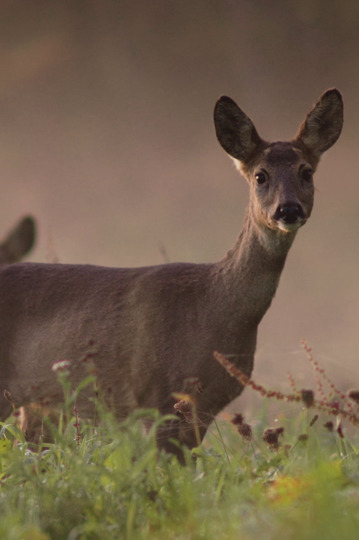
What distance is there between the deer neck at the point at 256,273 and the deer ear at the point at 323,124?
29.9 inches

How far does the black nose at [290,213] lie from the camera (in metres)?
4.67

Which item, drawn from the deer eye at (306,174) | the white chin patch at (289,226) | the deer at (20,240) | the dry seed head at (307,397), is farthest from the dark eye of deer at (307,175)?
the deer at (20,240)

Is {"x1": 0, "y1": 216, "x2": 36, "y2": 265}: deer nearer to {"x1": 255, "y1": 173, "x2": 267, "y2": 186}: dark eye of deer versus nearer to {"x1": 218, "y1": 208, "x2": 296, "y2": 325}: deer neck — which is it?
{"x1": 218, "y1": 208, "x2": 296, "y2": 325}: deer neck

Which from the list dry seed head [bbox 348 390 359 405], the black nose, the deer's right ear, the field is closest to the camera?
the field

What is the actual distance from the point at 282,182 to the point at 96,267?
156 centimetres

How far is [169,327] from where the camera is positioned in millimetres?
5191

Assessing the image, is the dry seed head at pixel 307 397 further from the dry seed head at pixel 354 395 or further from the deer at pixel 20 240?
the deer at pixel 20 240

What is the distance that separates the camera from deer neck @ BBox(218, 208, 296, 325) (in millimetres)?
5051

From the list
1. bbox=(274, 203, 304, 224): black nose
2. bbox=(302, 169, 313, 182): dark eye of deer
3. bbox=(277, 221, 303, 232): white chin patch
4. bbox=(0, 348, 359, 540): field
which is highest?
bbox=(302, 169, 313, 182): dark eye of deer

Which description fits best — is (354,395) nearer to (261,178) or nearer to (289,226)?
(289,226)

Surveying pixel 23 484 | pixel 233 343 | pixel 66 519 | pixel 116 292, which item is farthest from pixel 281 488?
pixel 116 292

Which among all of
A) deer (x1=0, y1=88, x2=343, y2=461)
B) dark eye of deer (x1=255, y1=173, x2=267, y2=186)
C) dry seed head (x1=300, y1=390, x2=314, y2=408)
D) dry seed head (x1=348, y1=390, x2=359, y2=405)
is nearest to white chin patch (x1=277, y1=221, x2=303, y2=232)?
deer (x1=0, y1=88, x2=343, y2=461)

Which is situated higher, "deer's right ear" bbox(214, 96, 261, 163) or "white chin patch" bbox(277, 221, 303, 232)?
"deer's right ear" bbox(214, 96, 261, 163)

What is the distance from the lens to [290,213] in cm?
467
